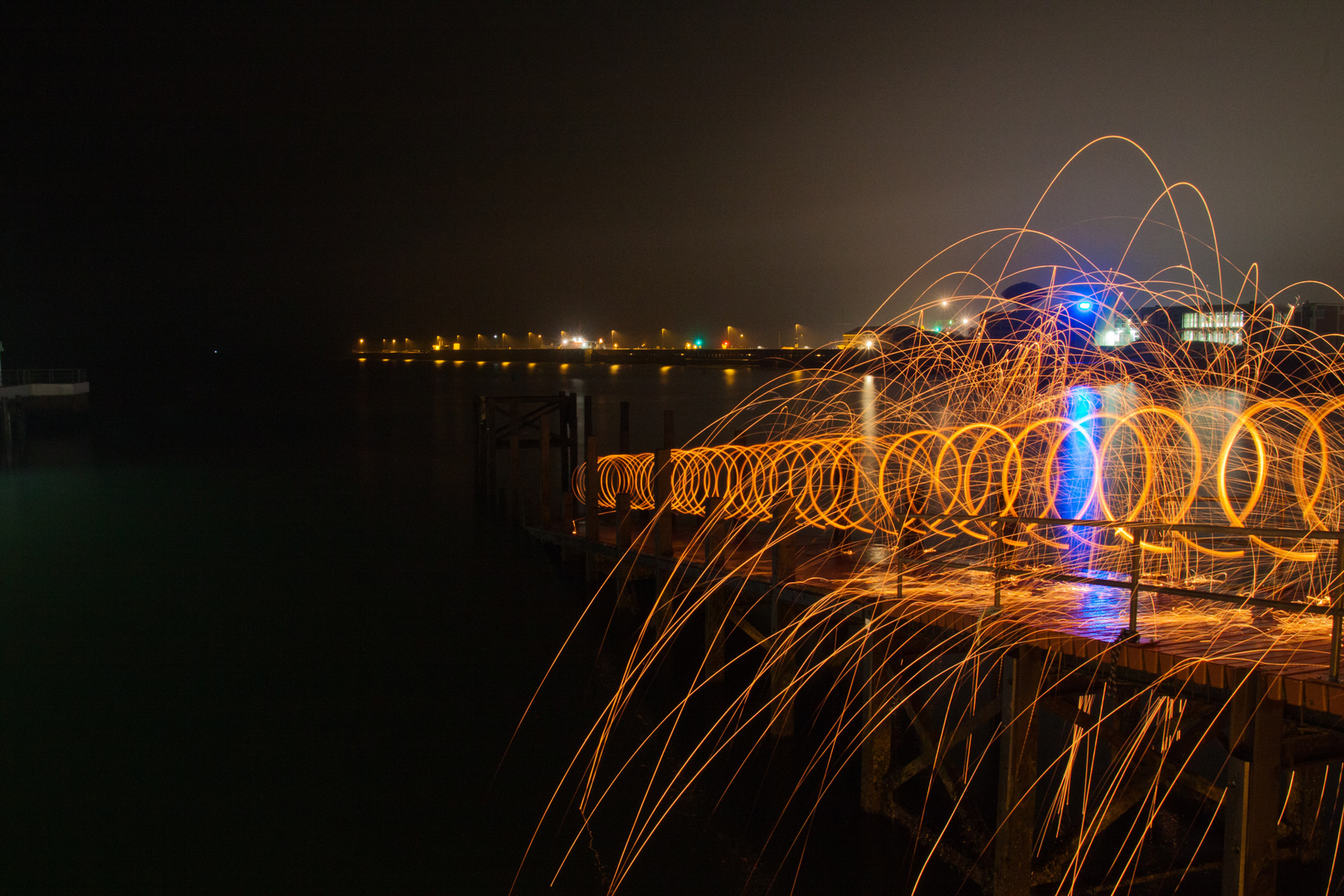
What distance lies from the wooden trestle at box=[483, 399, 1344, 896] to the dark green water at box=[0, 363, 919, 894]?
4.20 ft

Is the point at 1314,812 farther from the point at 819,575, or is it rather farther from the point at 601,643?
the point at 601,643

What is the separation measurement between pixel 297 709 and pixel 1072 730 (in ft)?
32.5

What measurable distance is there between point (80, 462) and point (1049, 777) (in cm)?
4119

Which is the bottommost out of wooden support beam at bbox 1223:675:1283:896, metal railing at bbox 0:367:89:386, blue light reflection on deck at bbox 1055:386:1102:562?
blue light reflection on deck at bbox 1055:386:1102:562

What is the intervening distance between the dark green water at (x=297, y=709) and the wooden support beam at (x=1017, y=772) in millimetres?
1962

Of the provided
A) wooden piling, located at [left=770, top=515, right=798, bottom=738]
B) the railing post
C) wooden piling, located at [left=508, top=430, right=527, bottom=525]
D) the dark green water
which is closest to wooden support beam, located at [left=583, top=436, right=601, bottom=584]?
the dark green water

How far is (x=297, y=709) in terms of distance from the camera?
12820 millimetres

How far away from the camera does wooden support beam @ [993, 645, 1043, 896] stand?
22.3 ft

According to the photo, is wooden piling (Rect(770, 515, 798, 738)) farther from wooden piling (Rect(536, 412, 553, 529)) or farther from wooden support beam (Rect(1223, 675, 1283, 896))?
wooden piling (Rect(536, 412, 553, 529))

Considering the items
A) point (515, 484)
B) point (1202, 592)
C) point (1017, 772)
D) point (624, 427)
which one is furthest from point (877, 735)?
point (515, 484)

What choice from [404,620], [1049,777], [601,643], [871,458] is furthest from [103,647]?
[871,458]

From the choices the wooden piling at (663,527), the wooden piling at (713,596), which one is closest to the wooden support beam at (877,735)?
the wooden piling at (713,596)

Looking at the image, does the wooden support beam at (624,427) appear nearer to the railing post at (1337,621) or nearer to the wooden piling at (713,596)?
the wooden piling at (713,596)

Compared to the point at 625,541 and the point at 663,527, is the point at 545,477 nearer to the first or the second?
the point at 625,541
